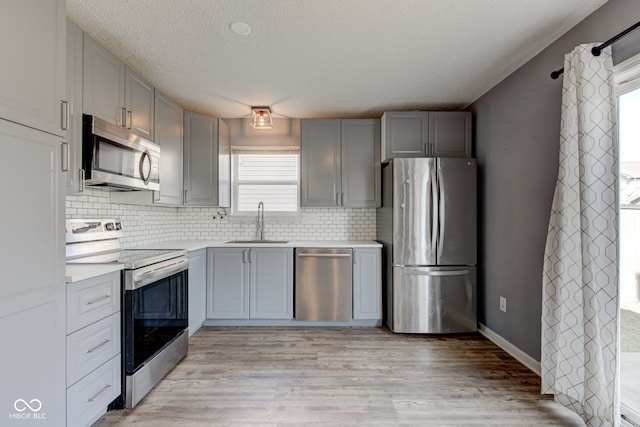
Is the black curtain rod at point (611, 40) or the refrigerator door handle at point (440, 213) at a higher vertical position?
the black curtain rod at point (611, 40)

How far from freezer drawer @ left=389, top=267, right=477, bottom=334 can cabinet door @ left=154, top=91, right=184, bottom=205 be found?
2403 millimetres

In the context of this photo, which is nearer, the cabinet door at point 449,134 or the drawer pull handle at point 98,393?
the drawer pull handle at point 98,393

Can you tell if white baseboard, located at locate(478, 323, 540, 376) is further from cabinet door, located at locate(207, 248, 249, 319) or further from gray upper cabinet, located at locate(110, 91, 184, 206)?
gray upper cabinet, located at locate(110, 91, 184, 206)

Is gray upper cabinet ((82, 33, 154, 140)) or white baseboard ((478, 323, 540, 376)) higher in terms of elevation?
gray upper cabinet ((82, 33, 154, 140))

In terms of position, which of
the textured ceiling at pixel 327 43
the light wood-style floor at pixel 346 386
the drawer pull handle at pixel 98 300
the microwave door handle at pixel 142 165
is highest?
the textured ceiling at pixel 327 43

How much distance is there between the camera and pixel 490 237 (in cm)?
285

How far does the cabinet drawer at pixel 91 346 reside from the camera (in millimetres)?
1468

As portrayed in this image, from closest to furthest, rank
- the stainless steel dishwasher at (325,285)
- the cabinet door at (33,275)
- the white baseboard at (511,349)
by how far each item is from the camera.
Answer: the cabinet door at (33,275) < the white baseboard at (511,349) < the stainless steel dishwasher at (325,285)

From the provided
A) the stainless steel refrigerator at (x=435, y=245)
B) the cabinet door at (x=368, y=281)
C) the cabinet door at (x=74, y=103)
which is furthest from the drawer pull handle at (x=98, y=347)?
the stainless steel refrigerator at (x=435, y=245)

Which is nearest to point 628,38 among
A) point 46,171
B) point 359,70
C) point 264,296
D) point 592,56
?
point 592,56

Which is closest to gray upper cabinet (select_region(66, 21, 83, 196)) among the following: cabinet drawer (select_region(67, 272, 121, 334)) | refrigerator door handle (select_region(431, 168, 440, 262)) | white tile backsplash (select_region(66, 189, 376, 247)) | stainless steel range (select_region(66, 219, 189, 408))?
stainless steel range (select_region(66, 219, 189, 408))

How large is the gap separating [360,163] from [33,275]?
2.88 m

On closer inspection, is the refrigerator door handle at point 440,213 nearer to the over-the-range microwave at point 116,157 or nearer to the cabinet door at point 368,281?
the cabinet door at point 368,281

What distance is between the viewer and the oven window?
1830mm
